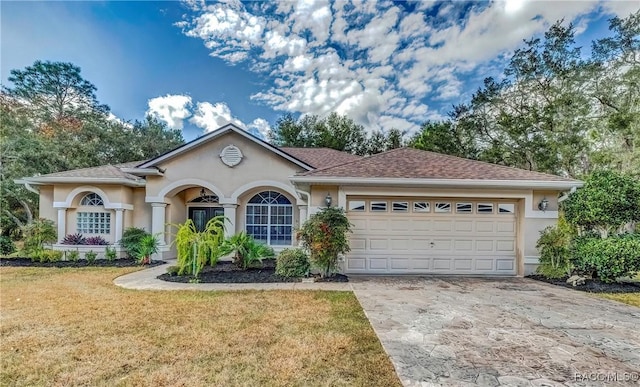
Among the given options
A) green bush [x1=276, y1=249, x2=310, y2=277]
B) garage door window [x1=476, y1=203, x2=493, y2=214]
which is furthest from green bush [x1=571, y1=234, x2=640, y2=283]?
green bush [x1=276, y1=249, x2=310, y2=277]

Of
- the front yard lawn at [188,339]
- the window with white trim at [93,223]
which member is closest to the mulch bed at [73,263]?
the window with white trim at [93,223]

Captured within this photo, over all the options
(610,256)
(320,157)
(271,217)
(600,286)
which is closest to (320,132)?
(320,157)

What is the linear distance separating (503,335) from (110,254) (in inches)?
521

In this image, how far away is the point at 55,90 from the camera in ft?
84.0

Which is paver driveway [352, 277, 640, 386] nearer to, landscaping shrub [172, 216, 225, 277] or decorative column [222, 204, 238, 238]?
landscaping shrub [172, 216, 225, 277]

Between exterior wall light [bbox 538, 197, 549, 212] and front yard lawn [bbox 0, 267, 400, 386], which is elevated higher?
exterior wall light [bbox 538, 197, 549, 212]

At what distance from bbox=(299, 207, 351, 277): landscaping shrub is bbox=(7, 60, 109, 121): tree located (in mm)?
27096

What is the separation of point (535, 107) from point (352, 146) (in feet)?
Result: 49.0

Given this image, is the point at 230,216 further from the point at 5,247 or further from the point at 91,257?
the point at 5,247

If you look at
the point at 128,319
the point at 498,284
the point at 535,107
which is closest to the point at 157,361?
the point at 128,319

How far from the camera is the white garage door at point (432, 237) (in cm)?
967

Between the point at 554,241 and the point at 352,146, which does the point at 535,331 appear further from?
the point at 352,146

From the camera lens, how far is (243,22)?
45.3 feet

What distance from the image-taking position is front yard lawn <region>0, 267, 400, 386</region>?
3.61 meters
